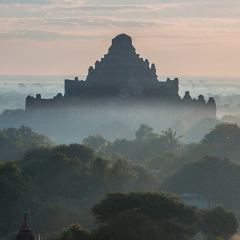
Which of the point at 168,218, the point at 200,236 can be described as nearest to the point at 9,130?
the point at 200,236

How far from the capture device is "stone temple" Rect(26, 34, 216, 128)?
588 feet

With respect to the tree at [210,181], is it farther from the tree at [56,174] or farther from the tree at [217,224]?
the tree at [217,224]

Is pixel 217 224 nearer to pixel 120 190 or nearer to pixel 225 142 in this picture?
pixel 120 190

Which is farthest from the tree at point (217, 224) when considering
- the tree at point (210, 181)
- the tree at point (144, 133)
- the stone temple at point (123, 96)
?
the stone temple at point (123, 96)

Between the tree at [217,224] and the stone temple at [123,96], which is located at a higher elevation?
the stone temple at [123,96]

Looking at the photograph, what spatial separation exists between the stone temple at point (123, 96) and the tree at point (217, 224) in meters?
107

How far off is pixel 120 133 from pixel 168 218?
338ft

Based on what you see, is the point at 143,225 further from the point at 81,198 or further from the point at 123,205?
the point at 81,198

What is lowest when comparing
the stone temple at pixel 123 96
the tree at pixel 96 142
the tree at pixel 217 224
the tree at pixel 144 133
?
the tree at pixel 217 224

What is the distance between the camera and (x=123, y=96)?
589ft

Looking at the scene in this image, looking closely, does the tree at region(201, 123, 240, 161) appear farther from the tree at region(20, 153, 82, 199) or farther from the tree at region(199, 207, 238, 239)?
the tree at region(199, 207, 238, 239)

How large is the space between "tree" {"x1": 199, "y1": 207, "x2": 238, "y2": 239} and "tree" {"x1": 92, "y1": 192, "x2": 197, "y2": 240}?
8.92 ft

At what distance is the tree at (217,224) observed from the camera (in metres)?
69.8

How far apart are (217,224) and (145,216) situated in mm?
7853
